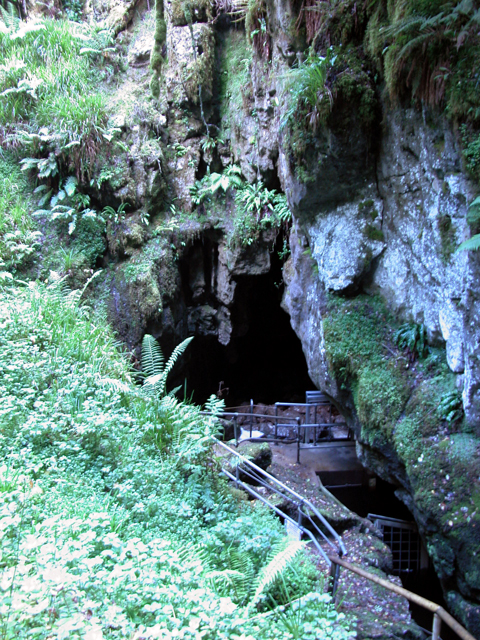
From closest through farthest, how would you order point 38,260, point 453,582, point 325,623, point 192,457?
point 325,623
point 192,457
point 453,582
point 38,260

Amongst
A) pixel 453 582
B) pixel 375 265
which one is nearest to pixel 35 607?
pixel 453 582

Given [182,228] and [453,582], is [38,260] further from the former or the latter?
[453,582]

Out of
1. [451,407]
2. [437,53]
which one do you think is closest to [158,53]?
[437,53]

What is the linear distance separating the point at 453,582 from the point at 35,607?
17.0 feet

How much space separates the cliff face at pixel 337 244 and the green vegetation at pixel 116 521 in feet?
8.19

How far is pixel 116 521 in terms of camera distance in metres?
3.36

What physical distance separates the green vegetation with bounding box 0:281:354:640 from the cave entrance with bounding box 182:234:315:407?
6523 millimetres

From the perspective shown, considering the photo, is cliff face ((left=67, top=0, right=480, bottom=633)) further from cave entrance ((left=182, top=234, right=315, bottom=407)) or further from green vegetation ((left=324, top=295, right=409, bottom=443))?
cave entrance ((left=182, top=234, right=315, bottom=407))

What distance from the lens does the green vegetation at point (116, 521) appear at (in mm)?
2322

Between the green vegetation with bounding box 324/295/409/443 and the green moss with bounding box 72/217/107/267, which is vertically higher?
the green moss with bounding box 72/217/107/267

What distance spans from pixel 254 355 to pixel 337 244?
28.4 ft

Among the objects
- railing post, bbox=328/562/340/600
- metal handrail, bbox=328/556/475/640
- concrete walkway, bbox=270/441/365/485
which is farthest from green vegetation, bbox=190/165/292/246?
metal handrail, bbox=328/556/475/640

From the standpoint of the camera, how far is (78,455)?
4125 millimetres

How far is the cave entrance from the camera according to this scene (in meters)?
12.6
